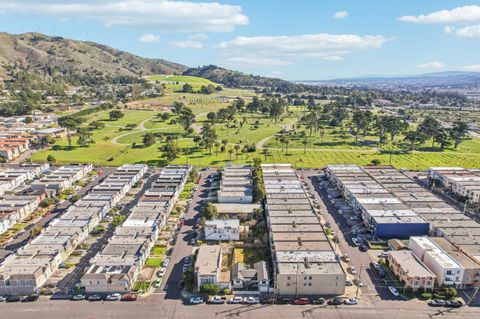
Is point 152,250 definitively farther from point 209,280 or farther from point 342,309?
point 342,309

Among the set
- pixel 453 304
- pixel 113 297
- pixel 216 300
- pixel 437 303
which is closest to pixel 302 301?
pixel 216 300

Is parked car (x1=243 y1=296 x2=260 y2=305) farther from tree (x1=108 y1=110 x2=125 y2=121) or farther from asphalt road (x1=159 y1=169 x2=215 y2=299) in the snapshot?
tree (x1=108 y1=110 x2=125 y2=121)

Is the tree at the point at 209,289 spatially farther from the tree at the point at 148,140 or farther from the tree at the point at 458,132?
the tree at the point at 458,132

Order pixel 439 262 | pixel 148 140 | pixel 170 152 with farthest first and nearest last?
pixel 148 140
pixel 170 152
pixel 439 262

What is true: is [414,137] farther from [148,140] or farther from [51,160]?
[51,160]

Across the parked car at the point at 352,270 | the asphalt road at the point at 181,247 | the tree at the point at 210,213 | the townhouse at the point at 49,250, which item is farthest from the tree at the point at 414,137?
the townhouse at the point at 49,250

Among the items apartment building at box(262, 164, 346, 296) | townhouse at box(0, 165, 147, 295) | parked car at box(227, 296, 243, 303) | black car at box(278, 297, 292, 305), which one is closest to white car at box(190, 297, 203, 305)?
parked car at box(227, 296, 243, 303)

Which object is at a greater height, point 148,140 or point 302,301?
point 148,140

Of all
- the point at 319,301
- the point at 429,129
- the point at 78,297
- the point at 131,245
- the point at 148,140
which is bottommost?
the point at 319,301
